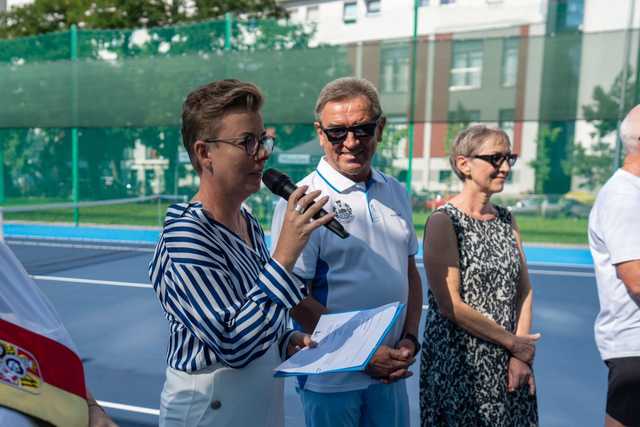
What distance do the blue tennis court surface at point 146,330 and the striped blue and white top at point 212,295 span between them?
95.3 inches

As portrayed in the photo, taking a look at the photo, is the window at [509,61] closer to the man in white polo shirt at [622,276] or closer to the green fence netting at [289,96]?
the green fence netting at [289,96]

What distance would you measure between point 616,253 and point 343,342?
1.23 metres

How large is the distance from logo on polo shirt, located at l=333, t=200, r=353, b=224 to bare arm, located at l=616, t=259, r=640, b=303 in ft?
3.63

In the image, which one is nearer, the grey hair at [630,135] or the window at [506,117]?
the grey hair at [630,135]

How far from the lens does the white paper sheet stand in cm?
157

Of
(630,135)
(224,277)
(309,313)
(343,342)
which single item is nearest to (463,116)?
(630,135)

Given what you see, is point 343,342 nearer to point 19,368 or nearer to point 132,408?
point 19,368

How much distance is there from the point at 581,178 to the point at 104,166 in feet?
38.0

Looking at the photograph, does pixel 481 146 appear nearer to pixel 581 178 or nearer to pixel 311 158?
pixel 311 158

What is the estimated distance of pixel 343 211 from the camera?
7.53 feet

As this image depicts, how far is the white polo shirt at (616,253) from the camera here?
7.15 feet

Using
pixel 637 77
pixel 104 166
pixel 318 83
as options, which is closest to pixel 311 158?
pixel 318 83

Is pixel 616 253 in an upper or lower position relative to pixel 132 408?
upper

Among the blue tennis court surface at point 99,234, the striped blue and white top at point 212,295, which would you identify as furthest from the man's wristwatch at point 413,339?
the blue tennis court surface at point 99,234
